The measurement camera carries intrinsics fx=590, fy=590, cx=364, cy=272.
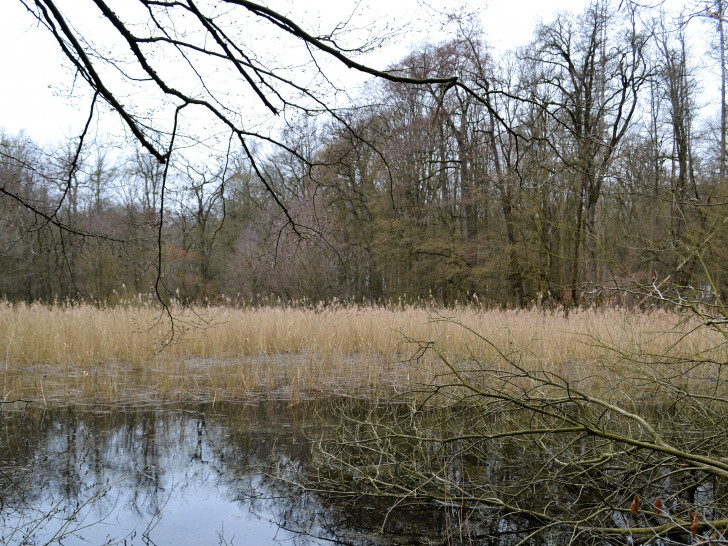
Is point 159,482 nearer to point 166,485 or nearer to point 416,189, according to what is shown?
point 166,485

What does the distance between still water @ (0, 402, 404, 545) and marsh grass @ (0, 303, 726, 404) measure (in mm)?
988

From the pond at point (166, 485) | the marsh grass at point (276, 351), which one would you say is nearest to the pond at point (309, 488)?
the pond at point (166, 485)

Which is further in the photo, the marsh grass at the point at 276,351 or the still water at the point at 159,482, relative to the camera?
the marsh grass at the point at 276,351

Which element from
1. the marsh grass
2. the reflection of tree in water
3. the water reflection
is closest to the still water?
the water reflection

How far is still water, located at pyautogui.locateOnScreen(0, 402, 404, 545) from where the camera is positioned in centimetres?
274

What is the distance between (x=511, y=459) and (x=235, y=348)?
532 cm

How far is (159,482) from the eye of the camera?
3389mm

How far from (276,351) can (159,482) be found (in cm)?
503

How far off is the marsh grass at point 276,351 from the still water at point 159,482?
0.99m

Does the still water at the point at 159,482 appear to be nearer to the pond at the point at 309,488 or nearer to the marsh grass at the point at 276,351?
the pond at the point at 309,488

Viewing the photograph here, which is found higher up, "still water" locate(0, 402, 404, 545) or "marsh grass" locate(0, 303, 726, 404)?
"marsh grass" locate(0, 303, 726, 404)

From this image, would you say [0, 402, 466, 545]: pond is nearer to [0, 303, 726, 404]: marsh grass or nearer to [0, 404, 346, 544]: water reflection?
[0, 404, 346, 544]: water reflection

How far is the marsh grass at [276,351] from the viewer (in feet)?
19.6

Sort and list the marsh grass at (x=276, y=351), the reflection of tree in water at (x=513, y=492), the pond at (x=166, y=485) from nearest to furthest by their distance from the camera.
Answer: the reflection of tree in water at (x=513, y=492) < the pond at (x=166, y=485) < the marsh grass at (x=276, y=351)
